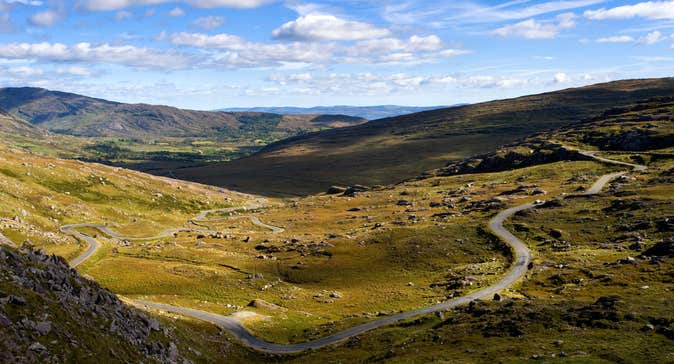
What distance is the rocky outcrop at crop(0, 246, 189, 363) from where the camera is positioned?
31500mm

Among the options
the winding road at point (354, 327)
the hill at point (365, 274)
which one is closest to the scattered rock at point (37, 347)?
the hill at point (365, 274)

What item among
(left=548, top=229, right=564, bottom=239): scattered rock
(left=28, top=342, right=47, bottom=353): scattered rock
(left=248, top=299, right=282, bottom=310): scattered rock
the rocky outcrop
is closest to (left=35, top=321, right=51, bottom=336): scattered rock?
the rocky outcrop

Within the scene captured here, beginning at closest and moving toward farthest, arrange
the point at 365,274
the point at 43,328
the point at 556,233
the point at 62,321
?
1. the point at 43,328
2. the point at 62,321
3. the point at 365,274
4. the point at 556,233

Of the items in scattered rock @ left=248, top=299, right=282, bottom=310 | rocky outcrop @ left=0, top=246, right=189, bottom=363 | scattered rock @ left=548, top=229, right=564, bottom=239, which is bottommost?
scattered rock @ left=248, top=299, right=282, bottom=310

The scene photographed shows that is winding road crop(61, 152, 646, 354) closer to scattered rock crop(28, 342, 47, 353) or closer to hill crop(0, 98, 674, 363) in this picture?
hill crop(0, 98, 674, 363)

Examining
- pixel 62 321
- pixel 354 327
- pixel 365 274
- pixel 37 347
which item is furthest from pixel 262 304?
pixel 37 347

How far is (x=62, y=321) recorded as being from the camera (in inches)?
1419

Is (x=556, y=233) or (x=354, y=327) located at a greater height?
(x=556, y=233)

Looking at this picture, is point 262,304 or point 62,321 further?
point 262,304

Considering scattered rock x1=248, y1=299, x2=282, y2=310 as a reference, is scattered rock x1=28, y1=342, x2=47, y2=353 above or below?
above

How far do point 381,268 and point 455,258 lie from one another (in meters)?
17.4

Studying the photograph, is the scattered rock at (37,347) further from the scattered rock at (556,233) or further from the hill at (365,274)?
the scattered rock at (556,233)

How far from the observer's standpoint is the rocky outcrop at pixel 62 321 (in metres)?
31.5

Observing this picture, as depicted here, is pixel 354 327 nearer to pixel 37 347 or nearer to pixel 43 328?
pixel 43 328
